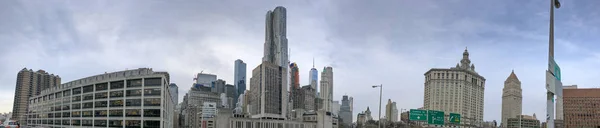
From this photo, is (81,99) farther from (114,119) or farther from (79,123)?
(114,119)

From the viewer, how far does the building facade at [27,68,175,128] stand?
302 feet

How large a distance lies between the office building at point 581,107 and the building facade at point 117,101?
120 metres

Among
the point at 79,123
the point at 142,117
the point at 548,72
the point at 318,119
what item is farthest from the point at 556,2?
the point at 318,119

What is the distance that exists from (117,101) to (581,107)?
138m

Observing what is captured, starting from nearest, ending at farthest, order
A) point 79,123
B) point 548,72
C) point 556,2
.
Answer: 1. point 548,72
2. point 556,2
3. point 79,123

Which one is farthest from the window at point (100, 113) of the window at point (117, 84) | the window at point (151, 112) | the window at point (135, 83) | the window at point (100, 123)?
the window at point (151, 112)

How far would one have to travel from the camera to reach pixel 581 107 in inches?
6019

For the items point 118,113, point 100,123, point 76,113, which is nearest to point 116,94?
point 118,113

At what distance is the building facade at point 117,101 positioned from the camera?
92.2 m

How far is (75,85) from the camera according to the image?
10975 cm

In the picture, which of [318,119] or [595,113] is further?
[318,119]

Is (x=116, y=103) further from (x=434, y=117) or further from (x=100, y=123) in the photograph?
(x=434, y=117)

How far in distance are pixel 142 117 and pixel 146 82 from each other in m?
6.77

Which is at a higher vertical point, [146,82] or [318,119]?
[146,82]
